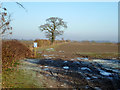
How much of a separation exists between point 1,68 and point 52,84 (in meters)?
3.49

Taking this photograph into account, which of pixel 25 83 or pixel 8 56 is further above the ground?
pixel 8 56

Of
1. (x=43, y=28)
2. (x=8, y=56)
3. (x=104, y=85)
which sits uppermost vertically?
(x=43, y=28)

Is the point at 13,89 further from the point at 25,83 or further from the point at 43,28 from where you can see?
the point at 43,28

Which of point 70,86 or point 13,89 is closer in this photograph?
point 13,89

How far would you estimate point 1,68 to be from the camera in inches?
291

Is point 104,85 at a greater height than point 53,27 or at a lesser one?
lesser

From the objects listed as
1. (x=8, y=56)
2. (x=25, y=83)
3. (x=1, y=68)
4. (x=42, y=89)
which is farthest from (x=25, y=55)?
(x=42, y=89)

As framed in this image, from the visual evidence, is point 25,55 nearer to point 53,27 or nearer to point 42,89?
point 42,89

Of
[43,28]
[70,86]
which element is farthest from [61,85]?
[43,28]

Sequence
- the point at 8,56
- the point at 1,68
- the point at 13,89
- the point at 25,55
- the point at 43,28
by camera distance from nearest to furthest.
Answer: the point at 13,89, the point at 1,68, the point at 8,56, the point at 25,55, the point at 43,28

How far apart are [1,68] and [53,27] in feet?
123

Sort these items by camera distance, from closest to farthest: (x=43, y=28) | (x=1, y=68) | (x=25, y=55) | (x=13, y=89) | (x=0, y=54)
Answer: (x=13, y=89)
(x=1, y=68)
(x=0, y=54)
(x=25, y=55)
(x=43, y=28)

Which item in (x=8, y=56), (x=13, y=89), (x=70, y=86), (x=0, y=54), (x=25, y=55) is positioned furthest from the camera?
(x=25, y=55)

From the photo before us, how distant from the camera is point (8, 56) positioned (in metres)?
8.66
